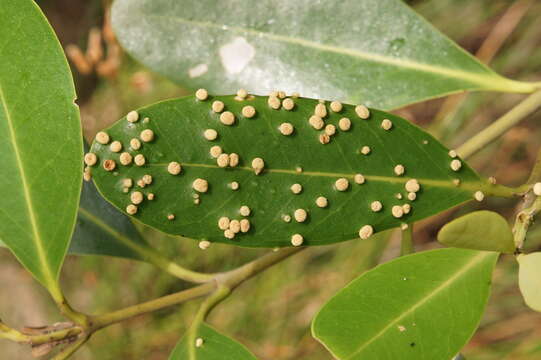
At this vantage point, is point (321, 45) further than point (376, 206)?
Yes

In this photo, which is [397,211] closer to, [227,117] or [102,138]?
[227,117]

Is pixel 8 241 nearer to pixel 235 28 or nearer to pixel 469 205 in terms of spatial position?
pixel 235 28

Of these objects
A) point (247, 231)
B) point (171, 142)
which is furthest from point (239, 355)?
point (171, 142)

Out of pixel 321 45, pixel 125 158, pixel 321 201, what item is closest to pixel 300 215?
pixel 321 201

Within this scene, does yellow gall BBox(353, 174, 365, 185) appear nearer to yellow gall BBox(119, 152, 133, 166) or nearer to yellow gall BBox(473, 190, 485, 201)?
yellow gall BBox(473, 190, 485, 201)

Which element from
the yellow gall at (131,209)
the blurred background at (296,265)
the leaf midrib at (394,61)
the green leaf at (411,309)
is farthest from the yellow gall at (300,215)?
the blurred background at (296,265)

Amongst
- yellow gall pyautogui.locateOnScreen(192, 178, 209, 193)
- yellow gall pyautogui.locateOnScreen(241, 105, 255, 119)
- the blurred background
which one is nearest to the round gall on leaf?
yellow gall pyautogui.locateOnScreen(241, 105, 255, 119)
